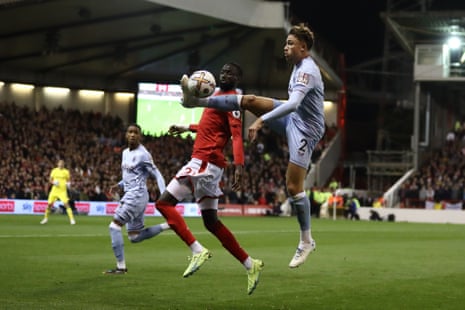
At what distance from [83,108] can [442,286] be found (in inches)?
1895

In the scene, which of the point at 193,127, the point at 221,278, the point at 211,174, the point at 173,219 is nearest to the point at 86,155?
the point at 221,278

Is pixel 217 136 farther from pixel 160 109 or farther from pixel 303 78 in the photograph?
pixel 160 109

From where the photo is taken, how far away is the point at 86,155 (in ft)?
159

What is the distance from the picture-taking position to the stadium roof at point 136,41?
44.8 meters

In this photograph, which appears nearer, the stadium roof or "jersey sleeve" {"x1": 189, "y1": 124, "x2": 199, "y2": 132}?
"jersey sleeve" {"x1": 189, "y1": 124, "x2": 199, "y2": 132}

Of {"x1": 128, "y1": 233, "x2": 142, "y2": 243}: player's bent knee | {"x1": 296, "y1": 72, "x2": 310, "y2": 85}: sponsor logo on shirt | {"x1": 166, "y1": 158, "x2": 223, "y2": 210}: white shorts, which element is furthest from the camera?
{"x1": 128, "y1": 233, "x2": 142, "y2": 243}: player's bent knee

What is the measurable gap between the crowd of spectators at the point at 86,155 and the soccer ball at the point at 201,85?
100 ft

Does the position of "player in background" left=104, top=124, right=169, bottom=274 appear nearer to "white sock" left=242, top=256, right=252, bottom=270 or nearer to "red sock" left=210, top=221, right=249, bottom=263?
"red sock" left=210, top=221, right=249, bottom=263

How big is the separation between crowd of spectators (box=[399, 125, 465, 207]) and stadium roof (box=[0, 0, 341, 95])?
8.83 m

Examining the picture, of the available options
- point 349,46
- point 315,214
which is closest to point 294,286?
point 315,214

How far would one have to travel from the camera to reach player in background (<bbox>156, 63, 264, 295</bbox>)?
11.7m

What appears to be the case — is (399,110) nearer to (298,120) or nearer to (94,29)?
(94,29)

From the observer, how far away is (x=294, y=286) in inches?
489

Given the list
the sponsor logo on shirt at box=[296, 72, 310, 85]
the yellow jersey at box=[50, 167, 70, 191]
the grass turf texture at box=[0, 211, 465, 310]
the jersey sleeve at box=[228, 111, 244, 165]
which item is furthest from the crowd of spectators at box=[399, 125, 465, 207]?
the sponsor logo on shirt at box=[296, 72, 310, 85]
